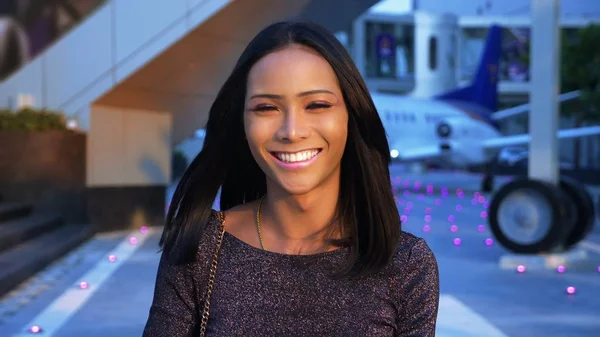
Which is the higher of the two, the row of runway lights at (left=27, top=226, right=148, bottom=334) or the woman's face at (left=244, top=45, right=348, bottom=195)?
the woman's face at (left=244, top=45, right=348, bottom=195)

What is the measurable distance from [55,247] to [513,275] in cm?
506

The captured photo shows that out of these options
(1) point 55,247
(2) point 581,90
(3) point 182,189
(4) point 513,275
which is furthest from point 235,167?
(2) point 581,90

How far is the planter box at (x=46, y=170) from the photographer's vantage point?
38.0ft

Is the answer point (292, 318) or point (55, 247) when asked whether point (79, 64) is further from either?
point (292, 318)

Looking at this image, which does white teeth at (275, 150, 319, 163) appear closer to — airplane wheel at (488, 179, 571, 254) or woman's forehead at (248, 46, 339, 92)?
woman's forehead at (248, 46, 339, 92)

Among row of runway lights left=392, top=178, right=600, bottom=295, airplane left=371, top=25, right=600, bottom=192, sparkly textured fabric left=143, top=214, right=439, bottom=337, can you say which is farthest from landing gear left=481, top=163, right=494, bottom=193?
sparkly textured fabric left=143, top=214, right=439, bottom=337

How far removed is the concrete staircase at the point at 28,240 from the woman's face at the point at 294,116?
6.07 metres

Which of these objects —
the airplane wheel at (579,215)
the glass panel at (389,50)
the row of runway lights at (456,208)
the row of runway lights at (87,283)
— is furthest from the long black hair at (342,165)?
the glass panel at (389,50)

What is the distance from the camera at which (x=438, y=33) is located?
61.5 metres

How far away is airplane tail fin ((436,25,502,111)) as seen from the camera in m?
32.9

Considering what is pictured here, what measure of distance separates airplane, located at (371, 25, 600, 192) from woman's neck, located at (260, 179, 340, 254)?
2411cm

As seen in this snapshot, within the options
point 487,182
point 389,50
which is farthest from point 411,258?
point 389,50

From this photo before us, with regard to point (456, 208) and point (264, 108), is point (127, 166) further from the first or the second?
point (264, 108)

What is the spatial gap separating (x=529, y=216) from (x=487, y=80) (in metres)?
24.7
